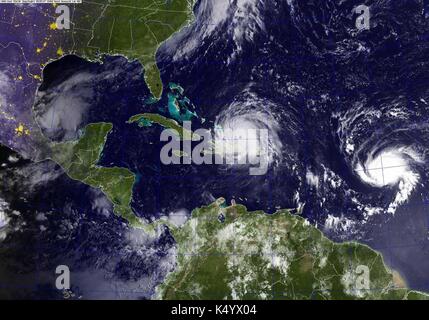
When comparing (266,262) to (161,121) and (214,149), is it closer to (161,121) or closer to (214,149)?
(214,149)

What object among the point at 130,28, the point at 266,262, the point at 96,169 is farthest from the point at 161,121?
the point at 266,262

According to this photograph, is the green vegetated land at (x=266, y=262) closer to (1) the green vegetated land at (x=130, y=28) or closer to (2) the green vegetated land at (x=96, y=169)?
(2) the green vegetated land at (x=96, y=169)

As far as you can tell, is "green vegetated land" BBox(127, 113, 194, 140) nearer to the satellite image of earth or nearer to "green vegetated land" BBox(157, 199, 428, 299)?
the satellite image of earth

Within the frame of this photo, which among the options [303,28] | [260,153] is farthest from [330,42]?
[260,153]

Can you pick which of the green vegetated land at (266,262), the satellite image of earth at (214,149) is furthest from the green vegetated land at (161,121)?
the green vegetated land at (266,262)

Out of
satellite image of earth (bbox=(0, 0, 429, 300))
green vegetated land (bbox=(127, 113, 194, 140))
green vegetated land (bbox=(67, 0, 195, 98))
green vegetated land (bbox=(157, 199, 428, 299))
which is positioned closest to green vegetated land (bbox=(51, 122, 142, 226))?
satellite image of earth (bbox=(0, 0, 429, 300))
